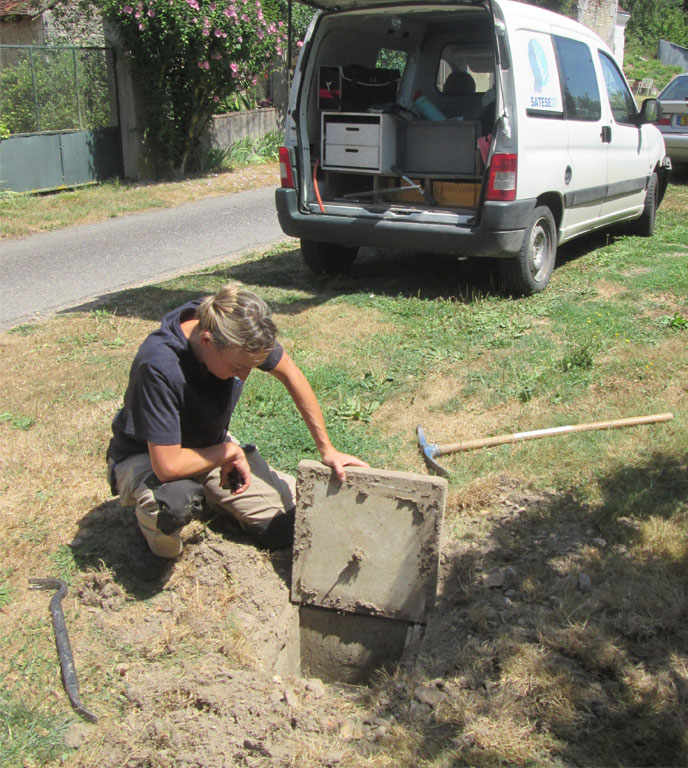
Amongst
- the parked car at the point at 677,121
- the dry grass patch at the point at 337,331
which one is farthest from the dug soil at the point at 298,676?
the parked car at the point at 677,121

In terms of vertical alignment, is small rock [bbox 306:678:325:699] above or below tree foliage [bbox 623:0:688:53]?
below

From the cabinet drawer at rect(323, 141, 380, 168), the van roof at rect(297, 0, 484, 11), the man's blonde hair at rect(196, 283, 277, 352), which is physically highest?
the van roof at rect(297, 0, 484, 11)

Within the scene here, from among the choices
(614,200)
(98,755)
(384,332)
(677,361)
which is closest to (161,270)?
(384,332)

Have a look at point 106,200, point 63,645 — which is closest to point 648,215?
point 106,200

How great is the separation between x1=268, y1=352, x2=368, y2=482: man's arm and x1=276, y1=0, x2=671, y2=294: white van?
3365 millimetres

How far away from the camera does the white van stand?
632 cm

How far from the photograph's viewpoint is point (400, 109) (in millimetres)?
7773

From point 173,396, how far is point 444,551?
4.49ft

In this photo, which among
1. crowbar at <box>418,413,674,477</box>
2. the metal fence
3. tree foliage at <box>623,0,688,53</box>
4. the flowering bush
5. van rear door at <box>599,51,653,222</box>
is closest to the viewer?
crowbar at <box>418,413,674,477</box>

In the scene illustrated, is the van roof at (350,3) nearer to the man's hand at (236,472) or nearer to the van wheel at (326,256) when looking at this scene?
the van wheel at (326,256)

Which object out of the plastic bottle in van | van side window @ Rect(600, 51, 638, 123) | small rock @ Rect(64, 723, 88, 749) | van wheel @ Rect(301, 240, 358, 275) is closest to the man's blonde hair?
small rock @ Rect(64, 723, 88, 749)

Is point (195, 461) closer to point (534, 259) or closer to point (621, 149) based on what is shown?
point (534, 259)

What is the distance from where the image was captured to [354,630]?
3615mm

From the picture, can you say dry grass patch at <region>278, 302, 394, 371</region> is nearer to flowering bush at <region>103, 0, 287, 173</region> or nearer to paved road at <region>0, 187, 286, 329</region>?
paved road at <region>0, 187, 286, 329</region>
